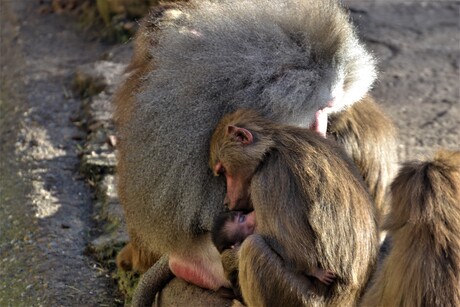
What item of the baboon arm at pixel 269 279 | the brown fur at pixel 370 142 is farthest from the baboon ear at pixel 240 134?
the brown fur at pixel 370 142

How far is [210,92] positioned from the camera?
3.48 metres

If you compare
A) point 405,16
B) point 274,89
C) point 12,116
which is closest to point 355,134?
point 274,89

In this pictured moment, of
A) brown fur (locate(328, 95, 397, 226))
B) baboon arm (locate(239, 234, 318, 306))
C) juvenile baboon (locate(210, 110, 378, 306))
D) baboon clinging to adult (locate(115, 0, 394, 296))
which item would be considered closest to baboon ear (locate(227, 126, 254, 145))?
juvenile baboon (locate(210, 110, 378, 306))

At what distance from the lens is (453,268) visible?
3.02 metres

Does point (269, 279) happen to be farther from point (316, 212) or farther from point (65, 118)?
point (65, 118)

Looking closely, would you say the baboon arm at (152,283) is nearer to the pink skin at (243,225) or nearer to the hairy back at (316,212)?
the pink skin at (243,225)

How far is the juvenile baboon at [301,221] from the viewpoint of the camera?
3.12m

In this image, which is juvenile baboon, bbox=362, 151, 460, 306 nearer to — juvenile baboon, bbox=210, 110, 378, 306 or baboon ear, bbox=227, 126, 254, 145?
juvenile baboon, bbox=210, 110, 378, 306

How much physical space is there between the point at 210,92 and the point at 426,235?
95 cm

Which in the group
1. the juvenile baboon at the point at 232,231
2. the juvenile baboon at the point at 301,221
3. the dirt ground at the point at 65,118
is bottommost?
the dirt ground at the point at 65,118

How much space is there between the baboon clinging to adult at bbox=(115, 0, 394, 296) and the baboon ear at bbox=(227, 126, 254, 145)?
0.18 metres

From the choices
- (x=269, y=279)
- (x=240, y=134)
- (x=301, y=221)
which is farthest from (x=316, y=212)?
(x=240, y=134)

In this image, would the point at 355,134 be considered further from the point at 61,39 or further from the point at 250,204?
the point at 61,39

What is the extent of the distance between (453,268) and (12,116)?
11.6 ft
